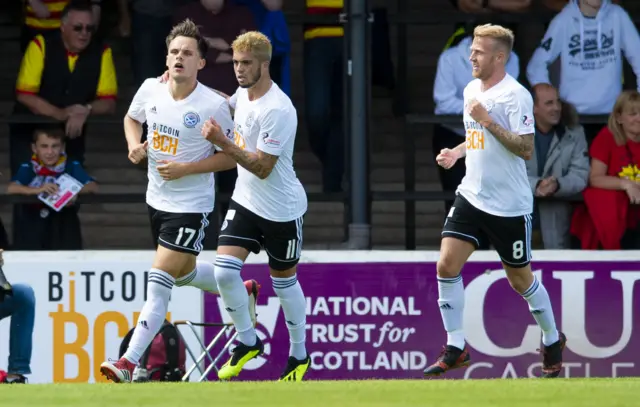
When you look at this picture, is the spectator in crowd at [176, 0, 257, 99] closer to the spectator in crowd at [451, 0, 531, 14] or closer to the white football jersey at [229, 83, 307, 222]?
the spectator in crowd at [451, 0, 531, 14]

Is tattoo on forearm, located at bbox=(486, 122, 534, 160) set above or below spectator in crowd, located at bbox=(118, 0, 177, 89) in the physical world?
below

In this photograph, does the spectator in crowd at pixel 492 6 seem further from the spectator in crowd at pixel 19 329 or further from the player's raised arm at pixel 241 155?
the spectator in crowd at pixel 19 329

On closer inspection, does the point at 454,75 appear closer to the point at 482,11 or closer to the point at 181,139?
the point at 482,11

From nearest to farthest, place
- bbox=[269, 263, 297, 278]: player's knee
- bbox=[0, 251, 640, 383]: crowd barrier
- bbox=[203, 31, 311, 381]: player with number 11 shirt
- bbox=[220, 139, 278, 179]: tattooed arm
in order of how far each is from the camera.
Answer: bbox=[220, 139, 278, 179]: tattooed arm
bbox=[203, 31, 311, 381]: player with number 11 shirt
bbox=[269, 263, 297, 278]: player's knee
bbox=[0, 251, 640, 383]: crowd barrier

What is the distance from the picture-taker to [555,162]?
1172cm

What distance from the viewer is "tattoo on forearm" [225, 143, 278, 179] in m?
9.49

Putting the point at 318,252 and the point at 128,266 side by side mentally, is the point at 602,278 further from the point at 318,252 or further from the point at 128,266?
the point at 128,266

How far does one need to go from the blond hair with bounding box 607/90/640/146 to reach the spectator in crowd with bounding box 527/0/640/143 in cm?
29

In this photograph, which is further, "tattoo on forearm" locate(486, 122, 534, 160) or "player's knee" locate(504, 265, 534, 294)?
"player's knee" locate(504, 265, 534, 294)

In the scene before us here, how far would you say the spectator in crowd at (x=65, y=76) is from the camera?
1181 cm

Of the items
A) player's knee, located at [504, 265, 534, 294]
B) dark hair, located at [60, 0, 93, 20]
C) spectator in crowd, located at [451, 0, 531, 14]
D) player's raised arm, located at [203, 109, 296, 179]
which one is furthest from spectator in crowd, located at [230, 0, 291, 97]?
player's knee, located at [504, 265, 534, 294]

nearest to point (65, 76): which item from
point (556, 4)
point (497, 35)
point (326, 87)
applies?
point (326, 87)

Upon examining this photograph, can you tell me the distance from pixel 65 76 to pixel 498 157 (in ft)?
12.1

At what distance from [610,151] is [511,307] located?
1.36 m
